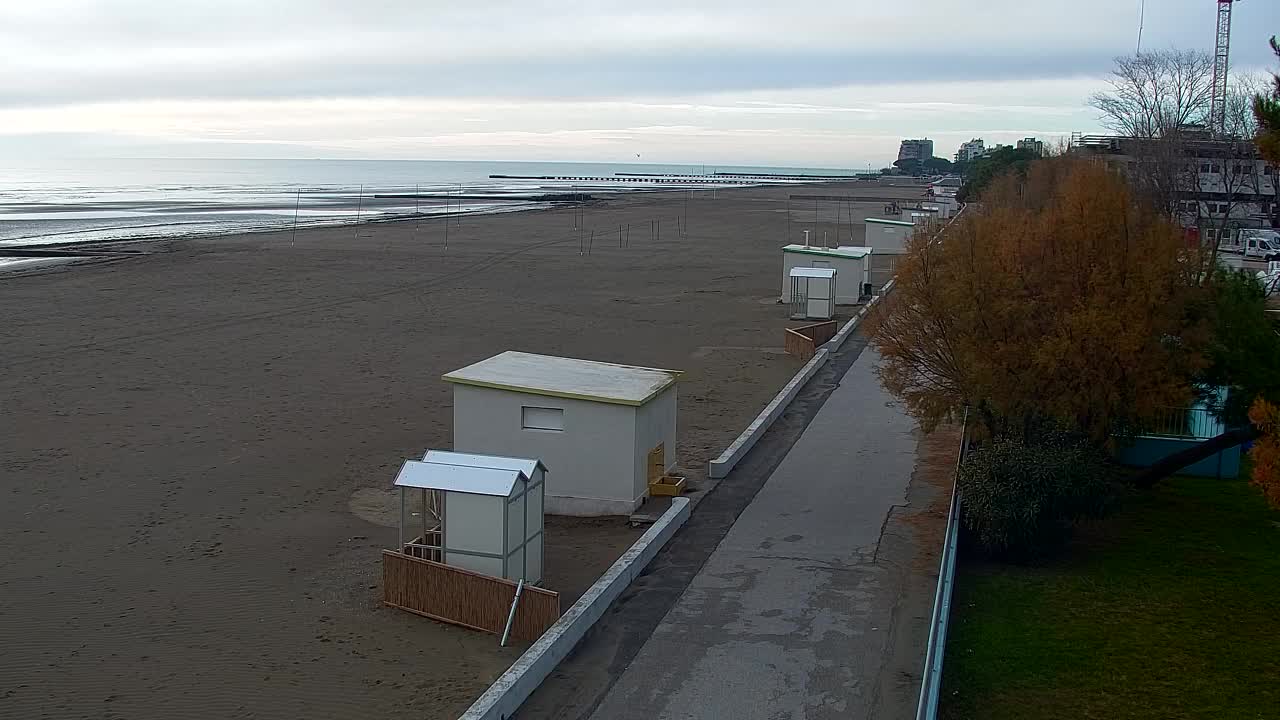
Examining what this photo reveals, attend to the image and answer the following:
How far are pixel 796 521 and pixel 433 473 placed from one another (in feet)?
15.8

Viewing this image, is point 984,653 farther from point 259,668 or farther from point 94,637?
point 94,637

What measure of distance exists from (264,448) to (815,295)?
18909mm

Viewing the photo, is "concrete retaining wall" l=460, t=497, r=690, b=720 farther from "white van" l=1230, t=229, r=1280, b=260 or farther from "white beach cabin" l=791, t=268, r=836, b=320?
"white van" l=1230, t=229, r=1280, b=260

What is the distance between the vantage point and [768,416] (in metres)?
20.0

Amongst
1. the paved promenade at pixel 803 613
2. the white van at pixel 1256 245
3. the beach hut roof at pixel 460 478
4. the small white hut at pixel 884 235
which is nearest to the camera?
the paved promenade at pixel 803 613

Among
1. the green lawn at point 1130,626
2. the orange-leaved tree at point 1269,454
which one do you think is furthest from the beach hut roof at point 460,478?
the orange-leaved tree at point 1269,454

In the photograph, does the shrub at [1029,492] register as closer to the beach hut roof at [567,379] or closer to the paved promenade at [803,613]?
the paved promenade at [803,613]

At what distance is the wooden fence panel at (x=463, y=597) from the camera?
464 inches

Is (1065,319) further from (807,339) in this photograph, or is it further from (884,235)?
(884,235)

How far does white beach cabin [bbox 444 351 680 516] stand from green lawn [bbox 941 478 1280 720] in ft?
14.2

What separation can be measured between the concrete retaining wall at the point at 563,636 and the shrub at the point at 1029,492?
12.4ft

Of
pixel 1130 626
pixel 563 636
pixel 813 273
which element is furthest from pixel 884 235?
pixel 563 636

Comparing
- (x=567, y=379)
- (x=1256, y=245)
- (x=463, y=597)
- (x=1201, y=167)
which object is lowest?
(x=463, y=597)

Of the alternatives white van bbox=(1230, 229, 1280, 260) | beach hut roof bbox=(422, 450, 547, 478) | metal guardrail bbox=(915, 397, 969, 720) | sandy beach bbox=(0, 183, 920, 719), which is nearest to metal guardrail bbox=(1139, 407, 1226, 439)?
metal guardrail bbox=(915, 397, 969, 720)
